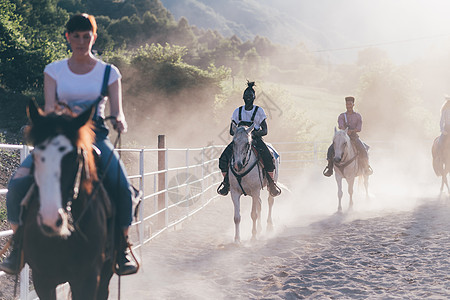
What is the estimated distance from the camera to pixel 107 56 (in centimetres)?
3412

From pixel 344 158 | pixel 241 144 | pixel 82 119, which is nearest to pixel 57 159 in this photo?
pixel 82 119

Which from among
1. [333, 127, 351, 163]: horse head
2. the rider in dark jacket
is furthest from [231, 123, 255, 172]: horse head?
[333, 127, 351, 163]: horse head

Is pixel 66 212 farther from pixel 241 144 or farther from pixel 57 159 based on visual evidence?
pixel 241 144

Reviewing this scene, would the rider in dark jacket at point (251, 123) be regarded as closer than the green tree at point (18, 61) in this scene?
Yes

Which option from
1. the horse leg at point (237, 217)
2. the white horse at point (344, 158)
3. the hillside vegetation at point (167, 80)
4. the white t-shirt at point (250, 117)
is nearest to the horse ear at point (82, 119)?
the white t-shirt at point (250, 117)

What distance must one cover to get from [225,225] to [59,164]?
9618mm

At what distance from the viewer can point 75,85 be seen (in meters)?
3.65

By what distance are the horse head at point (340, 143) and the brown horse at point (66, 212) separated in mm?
9583

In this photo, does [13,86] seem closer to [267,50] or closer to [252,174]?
[252,174]

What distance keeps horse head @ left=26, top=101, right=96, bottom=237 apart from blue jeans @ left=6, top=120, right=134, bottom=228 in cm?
54

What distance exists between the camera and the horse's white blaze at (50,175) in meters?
2.79

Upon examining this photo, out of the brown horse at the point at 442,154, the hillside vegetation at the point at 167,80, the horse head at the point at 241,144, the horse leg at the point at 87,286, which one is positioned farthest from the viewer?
the hillside vegetation at the point at 167,80

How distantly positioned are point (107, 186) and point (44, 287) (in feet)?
2.72

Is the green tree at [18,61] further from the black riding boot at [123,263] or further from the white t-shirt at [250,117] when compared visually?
the black riding boot at [123,263]
